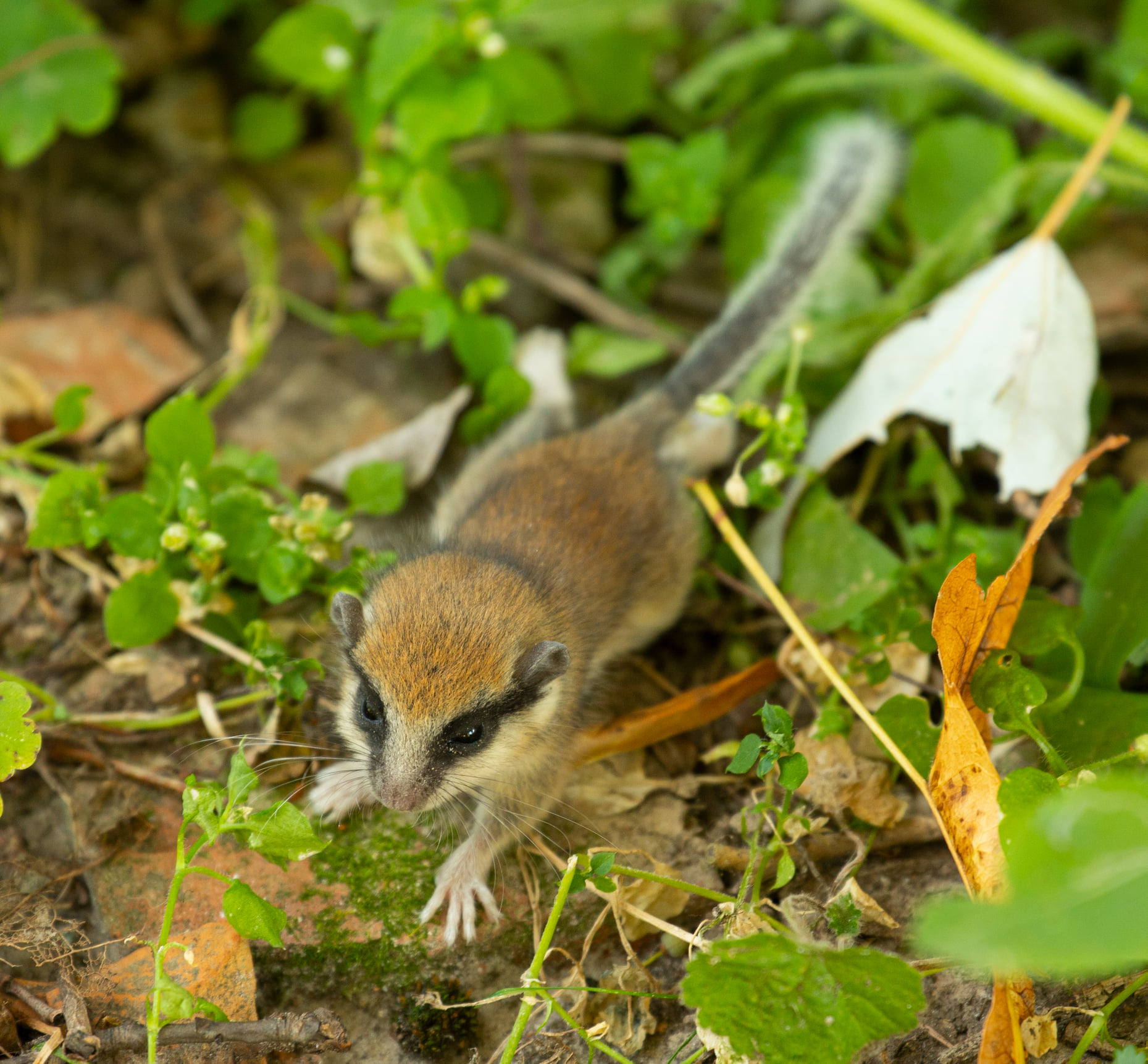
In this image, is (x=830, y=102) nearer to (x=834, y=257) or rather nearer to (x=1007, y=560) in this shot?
(x=834, y=257)

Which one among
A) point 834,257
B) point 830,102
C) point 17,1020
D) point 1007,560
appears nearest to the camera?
point 17,1020

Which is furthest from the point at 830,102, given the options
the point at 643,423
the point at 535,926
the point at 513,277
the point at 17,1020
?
the point at 17,1020

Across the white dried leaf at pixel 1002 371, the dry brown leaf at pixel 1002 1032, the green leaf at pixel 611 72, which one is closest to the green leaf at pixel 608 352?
the white dried leaf at pixel 1002 371

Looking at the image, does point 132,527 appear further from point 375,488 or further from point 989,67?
point 989,67

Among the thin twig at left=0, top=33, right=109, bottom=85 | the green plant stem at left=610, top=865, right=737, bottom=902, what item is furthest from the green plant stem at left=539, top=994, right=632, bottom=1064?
the thin twig at left=0, top=33, right=109, bottom=85

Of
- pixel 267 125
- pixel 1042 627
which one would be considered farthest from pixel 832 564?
pixel 267 125

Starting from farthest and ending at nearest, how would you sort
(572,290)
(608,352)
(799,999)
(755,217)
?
1. (572,290)
2. (755,217)
3. (608,352)
4. (799,999)
